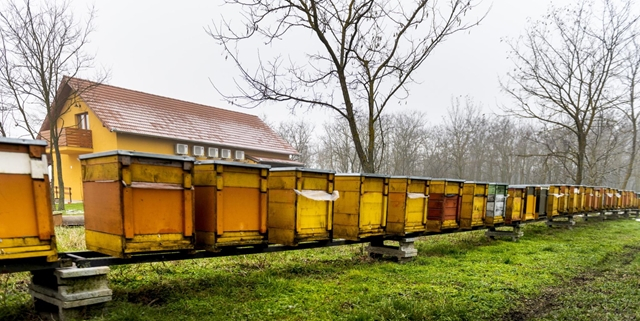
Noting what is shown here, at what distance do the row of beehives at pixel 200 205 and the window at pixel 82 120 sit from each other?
21125mm

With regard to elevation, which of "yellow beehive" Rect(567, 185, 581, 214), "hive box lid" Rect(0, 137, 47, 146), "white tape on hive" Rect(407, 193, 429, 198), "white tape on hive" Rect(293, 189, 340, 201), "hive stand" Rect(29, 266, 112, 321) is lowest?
"yellow beehive" Rect(567, 185, 581, 214)

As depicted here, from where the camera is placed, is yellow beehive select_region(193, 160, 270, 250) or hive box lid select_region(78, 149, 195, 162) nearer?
hive box lid select_region(78, 149, 195, 162)

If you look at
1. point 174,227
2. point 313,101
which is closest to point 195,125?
point 313,101

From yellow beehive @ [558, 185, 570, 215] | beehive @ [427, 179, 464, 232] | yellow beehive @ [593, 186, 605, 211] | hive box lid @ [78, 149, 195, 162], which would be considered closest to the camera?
hive box lid @ [78, 149, 195, 162]

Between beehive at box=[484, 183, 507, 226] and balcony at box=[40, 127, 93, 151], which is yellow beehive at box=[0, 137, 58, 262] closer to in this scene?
beehive at box=[484, 183, 507, 226]

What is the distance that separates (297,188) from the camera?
5359mm

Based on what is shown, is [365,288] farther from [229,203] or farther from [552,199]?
[552,199]

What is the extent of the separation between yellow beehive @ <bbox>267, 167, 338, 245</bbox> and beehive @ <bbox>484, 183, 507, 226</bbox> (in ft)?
18.9

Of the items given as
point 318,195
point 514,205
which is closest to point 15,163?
point 318,195

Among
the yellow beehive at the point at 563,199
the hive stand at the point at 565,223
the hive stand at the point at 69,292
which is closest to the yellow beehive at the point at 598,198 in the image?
the hive stand at the point at 565,223

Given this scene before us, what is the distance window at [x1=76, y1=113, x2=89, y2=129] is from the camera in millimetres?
22094

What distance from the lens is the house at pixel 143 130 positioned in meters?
20.3

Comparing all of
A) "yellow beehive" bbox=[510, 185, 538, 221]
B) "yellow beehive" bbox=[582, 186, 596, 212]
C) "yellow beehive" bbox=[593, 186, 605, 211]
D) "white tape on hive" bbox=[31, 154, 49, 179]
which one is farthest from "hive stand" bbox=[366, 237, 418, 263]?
"yellow beehive" bbox=[593, 186, 605, 211]

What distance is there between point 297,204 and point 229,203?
1.10 meters
